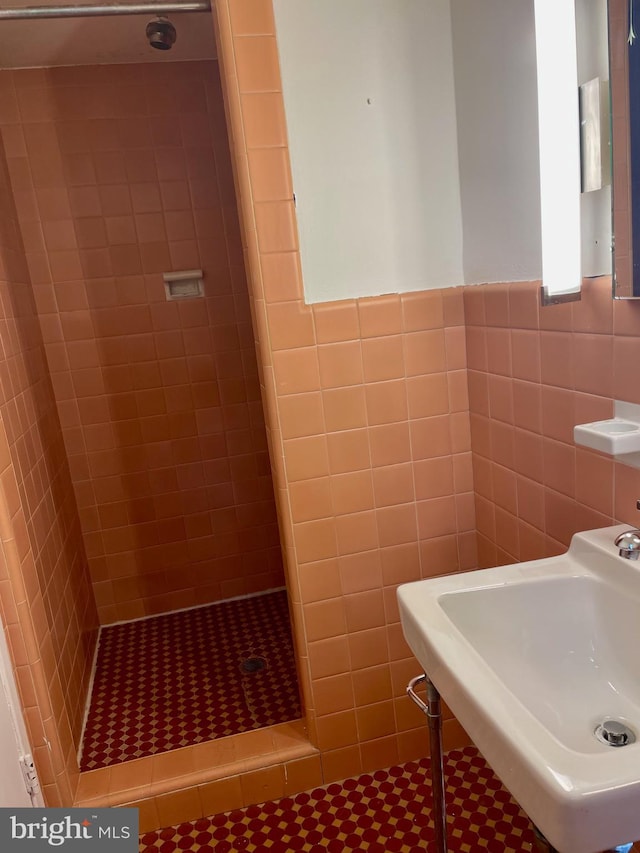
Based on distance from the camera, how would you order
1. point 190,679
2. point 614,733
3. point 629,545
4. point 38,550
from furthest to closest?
1. point 190,679
2. point 38,550
3. point 629,545
4. point 614,733

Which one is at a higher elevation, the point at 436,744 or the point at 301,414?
the point at 301,414

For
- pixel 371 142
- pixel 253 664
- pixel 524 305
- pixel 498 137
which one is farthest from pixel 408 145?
pixel 253 664

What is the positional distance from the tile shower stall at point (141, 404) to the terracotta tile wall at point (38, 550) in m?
0.02

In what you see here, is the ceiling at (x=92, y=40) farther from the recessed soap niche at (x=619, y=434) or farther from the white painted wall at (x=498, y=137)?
the recessed soap niche at (x=619, y=434)

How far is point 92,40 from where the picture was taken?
2.01 m

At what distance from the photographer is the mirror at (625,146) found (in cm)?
95

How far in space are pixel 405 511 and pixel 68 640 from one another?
118cm

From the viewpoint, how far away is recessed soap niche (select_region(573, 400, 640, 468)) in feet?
3.23

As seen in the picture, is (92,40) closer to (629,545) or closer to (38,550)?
(38,550)

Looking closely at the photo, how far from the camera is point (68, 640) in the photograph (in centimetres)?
196

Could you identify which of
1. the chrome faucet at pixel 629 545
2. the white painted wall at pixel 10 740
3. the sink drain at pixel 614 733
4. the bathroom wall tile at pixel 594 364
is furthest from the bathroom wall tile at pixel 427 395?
the white painted wall at pixel 10 740

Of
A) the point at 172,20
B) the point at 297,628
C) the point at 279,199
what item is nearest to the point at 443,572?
the point at 297,628

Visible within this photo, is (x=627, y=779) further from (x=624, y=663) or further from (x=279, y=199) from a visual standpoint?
(x=279, y=199)
